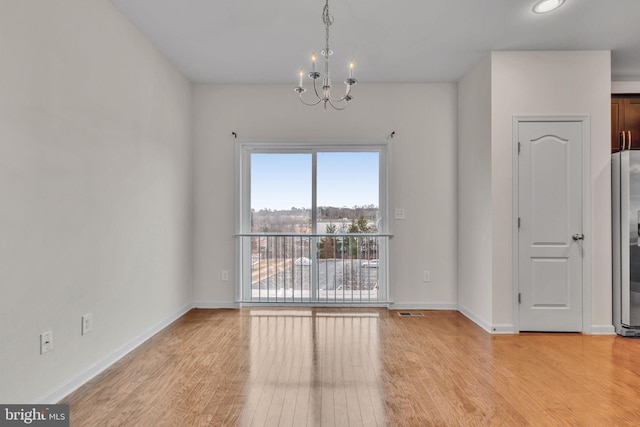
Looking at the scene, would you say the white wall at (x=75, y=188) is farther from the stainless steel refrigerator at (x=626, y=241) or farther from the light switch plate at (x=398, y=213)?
the stainless steel refrigerator at (x=626, y=241)

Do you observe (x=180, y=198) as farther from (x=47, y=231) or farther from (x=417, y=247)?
(x=417, y=247)

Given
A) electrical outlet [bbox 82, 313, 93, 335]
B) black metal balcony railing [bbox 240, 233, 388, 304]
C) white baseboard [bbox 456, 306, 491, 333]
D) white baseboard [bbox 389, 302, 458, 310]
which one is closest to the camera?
electrical outlet [bbox 82, 313, 93, 335]

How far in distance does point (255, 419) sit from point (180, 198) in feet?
8.83

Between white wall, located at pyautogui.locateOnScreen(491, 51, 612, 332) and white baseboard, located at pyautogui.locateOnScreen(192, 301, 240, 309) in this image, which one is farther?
white baseboard, located at pyautogui.locateOnScreen(192, 301, 240, 309)

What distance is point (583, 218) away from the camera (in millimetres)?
3393

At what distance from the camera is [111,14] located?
106 inches

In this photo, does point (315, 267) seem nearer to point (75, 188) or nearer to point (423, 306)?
point (423, 306)

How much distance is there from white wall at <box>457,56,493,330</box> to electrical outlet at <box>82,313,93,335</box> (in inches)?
133

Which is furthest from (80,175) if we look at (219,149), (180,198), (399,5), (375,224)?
(375,224)

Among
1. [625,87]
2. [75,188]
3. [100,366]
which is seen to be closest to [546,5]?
[625,87]

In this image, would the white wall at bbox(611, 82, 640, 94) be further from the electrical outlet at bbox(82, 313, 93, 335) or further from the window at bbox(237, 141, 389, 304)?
the electrical outlet at bbox(82, 313, 93, 335)

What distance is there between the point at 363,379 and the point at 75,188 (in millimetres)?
2252

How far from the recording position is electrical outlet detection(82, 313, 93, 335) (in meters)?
2.35

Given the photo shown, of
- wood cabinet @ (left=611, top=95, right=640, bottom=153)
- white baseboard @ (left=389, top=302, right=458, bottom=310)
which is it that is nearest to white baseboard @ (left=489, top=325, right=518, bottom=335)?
white baseboard @ (left=389, top=302, right=458, bottom=310)
